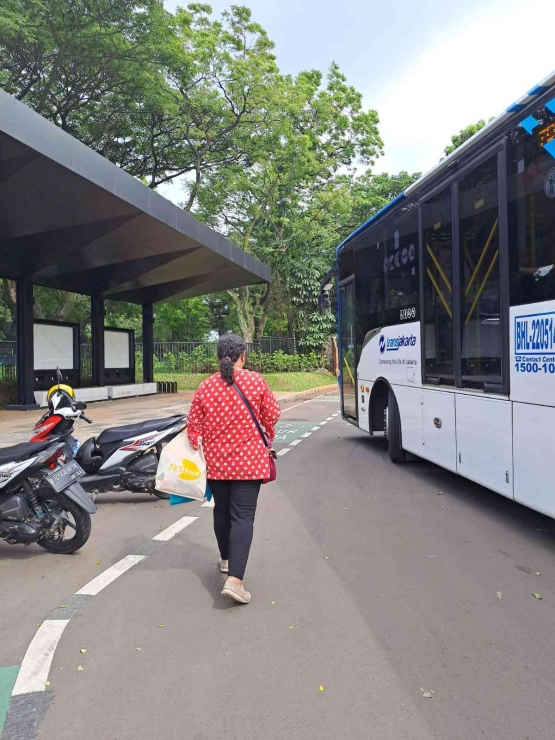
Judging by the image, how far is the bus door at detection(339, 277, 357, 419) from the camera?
10.4 metres

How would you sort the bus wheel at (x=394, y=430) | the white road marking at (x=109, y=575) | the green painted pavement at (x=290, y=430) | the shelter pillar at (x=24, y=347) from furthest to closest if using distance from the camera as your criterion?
the shelter pillar at (x=24, y=347) < the green painted pavement at (x=290, y=430) < the bus wheel at (x=394, y=430) < the white road marking at (x=109, y=575)

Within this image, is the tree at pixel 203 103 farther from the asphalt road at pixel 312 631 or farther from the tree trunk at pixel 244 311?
the asphalt road at pixel 312 631

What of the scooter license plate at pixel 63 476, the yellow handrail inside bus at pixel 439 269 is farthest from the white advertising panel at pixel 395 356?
the scooter license plate at pixel 63 476

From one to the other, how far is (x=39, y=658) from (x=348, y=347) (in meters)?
8.38

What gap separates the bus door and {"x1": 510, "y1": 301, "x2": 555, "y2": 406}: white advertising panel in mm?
5332

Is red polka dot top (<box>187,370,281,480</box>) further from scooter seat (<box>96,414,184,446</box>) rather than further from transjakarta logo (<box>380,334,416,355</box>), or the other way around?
transjakarta logo (<box>380,334,416,355</box>)

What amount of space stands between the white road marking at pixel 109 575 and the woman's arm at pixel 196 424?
1.30 metres

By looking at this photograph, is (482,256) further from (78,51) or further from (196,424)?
(78,51)

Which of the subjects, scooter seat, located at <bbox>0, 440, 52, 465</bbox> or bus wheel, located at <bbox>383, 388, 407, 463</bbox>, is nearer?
scooter seat, located at <bbox>0, 440, 52, 465</bbox>

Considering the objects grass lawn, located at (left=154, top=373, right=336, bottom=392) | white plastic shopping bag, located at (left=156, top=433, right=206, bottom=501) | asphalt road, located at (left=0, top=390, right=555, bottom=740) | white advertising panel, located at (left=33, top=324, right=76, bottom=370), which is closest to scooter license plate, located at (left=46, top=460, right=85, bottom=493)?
asphalt road, located at (left=0, top=390, right=555, bottom=740)

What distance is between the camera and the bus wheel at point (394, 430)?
8.42 meters

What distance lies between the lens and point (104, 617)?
359 cm

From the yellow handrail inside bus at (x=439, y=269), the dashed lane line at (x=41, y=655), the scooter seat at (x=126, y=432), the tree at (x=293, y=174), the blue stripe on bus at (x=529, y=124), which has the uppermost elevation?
the tree at (x=293, y=174)

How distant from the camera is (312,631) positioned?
3365 millimetres
